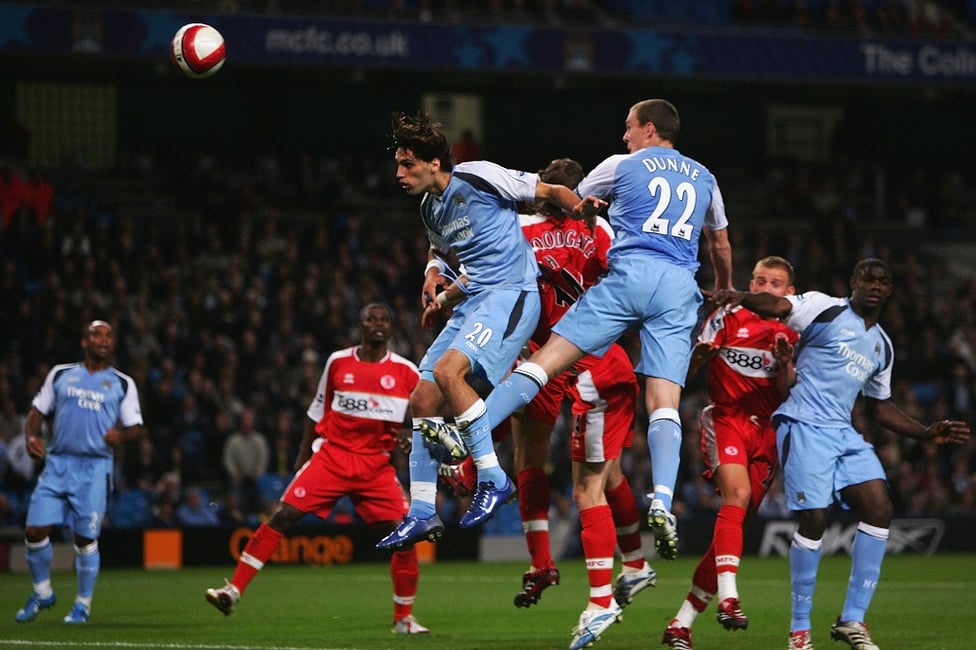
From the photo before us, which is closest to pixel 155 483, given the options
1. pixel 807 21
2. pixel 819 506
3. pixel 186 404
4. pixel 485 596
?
pixel 186 404

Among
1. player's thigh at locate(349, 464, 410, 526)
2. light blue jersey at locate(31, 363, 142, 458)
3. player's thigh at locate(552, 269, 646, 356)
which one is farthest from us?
light blue jersey at locate(31, 363, 142, 458)

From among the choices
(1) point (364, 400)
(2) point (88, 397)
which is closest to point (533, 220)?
(1) point (364, 400)

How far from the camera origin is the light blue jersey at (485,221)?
948 centimetres

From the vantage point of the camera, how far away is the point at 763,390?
1091 centimetres

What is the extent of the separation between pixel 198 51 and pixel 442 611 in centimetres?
555

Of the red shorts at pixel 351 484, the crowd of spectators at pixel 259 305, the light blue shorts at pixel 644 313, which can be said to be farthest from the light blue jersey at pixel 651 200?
the crowd of spectators at pixel 259 305

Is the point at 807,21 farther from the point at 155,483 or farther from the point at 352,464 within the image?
the point at 352,464

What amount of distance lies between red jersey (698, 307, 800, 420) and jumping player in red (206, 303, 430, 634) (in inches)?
116

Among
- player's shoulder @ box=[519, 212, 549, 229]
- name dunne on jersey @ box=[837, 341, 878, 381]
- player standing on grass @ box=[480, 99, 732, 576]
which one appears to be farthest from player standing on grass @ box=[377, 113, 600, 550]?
name dunne on jersey @ box=[837, 341, 878, 381]

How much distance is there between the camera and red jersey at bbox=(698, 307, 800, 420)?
10.9 meters

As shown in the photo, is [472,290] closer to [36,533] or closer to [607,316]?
[607,316]

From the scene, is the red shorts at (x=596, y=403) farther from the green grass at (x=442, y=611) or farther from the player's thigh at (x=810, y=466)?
the green grass at (x=442, y=611)

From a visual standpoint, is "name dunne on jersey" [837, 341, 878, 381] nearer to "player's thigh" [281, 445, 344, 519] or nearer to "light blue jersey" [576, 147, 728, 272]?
"light blue jersey" [576, 147, 728, 272]

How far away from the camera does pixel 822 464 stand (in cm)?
1001
